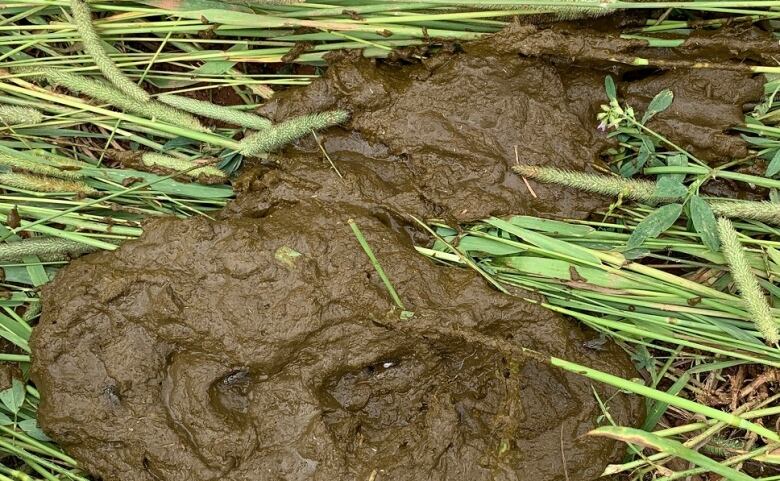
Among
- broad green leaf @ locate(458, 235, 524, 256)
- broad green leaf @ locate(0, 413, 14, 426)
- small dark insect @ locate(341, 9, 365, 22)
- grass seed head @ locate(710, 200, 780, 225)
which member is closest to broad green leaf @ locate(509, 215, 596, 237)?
broad green leaf @ locate(458, 235, 524, 256)

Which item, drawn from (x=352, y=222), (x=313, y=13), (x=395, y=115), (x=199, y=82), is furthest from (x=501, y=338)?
(x=199, y=82)

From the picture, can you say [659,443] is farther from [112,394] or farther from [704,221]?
[112,394]

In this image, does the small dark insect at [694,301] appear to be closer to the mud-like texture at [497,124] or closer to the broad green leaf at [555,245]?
the broad green leaf at [555,245]

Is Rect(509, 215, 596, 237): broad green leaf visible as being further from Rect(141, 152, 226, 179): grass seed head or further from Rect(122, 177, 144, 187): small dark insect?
Rect(122, 177, 144, 187): small dark insect

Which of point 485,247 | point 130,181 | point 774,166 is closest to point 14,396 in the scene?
point 130,181

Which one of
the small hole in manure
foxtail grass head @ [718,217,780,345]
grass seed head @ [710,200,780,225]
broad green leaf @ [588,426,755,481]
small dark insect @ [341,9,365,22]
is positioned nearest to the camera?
broad green leaf @ [588,426,755,481]

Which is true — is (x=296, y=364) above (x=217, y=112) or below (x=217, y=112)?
below
